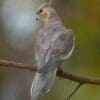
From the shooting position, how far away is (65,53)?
99 centimetres

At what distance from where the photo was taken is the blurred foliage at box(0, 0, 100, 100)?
4.44ft

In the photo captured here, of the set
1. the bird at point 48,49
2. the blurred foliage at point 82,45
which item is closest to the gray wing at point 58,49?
the bird at point 48,49

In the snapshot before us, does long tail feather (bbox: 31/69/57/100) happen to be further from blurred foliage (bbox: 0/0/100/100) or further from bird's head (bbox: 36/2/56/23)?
blurred foliage (bbox: 0/0/100/100)

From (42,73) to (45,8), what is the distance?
0.17 m

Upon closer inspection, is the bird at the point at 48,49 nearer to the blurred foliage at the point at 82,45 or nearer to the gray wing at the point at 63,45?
the gray wing at the point at 63,45

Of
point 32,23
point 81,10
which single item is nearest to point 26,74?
point 32,23

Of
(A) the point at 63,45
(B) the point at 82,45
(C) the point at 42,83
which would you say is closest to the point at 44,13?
(A) the point at 63,45

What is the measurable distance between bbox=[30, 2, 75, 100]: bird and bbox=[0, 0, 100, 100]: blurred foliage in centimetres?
29

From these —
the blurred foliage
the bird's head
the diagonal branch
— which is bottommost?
the blurred foliage

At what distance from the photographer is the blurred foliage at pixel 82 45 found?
135 centimetres

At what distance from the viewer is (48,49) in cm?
96

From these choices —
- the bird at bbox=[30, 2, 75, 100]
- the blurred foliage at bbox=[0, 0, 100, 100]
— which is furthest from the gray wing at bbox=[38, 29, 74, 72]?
the blurred foliage at bbox=[0, 0, 100, 100]

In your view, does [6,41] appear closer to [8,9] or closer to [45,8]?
[8,9]

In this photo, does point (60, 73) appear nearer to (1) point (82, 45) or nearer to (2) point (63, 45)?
(2) point (63, 45)
